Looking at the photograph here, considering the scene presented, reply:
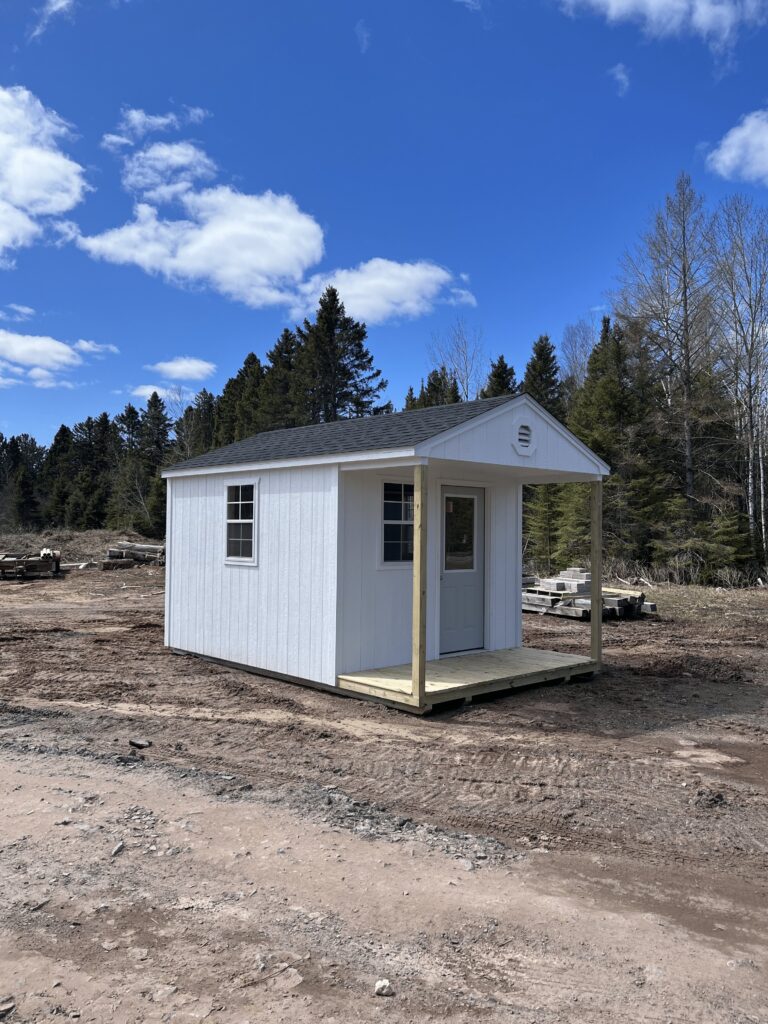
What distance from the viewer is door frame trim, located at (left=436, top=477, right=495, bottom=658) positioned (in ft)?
28.0

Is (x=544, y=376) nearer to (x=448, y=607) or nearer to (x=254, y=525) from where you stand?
(x=448, y=607)

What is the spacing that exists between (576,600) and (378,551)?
7.95 metres

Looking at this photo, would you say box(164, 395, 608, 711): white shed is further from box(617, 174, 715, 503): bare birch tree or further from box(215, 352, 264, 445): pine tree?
box(215, 352, 264, 445): pine tree

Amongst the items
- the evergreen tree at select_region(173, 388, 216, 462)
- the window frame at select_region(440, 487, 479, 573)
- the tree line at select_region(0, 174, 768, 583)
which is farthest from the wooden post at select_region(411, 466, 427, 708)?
the evergreen tree at select_region(173, 388, 216, 462)

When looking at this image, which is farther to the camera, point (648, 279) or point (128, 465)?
point (128, 465)

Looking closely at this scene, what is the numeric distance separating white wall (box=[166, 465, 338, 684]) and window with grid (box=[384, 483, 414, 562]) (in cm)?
82

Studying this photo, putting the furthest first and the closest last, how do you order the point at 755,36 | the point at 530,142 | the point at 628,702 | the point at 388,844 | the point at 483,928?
the point at 530,142 < the point at 755,36 < the point at 628,702 < the point at 388,844 < the point at 483,928

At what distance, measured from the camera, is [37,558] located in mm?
23422

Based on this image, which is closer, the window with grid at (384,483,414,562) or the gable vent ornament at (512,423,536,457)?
the gable vent ornament at (512,423,536,457)

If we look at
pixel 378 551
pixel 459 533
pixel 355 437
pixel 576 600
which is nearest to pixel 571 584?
pixel 576 600

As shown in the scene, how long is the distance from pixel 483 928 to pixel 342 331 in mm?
35857

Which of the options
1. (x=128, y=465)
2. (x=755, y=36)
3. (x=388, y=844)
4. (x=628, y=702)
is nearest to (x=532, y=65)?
(x=755, y=36)

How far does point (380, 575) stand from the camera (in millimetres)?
8047

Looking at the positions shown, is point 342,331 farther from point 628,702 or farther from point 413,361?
point 628,702
